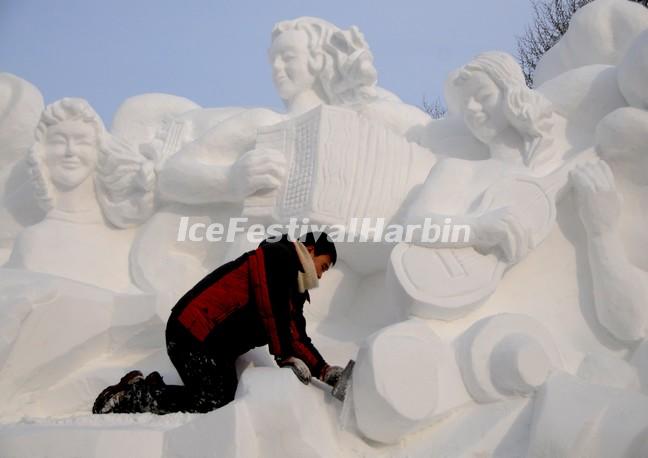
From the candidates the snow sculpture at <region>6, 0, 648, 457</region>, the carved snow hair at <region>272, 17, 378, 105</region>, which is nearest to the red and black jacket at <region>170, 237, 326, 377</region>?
the snow sculpture at <region>6, 0, 648, 457</region>

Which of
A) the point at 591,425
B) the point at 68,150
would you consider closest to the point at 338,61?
the point at 68,150

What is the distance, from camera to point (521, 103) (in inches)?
108

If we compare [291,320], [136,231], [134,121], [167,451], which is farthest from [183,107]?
[167,451]

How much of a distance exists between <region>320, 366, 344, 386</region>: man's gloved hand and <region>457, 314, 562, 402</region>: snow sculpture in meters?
0.36

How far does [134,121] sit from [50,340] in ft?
4.55

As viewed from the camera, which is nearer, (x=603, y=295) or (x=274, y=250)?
(x=274, y=250)

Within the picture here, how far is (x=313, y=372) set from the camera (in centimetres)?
228

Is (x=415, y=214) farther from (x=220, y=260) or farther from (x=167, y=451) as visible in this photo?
(x=167, y=451)

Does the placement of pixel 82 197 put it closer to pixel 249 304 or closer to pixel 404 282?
pixel 249 304

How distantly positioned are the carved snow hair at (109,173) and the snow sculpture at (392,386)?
1348 mm

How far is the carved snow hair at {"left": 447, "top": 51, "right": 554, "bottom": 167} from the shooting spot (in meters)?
2.74

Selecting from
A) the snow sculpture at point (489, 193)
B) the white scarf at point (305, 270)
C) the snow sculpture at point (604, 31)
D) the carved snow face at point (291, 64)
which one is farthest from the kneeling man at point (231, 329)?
the snow sculpture at point (604, 31)

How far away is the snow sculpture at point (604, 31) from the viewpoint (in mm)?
3279

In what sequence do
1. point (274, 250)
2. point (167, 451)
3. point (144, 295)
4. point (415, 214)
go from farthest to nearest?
point (144, 295), point (415, 214), point (274, 250), point (167, 451)
